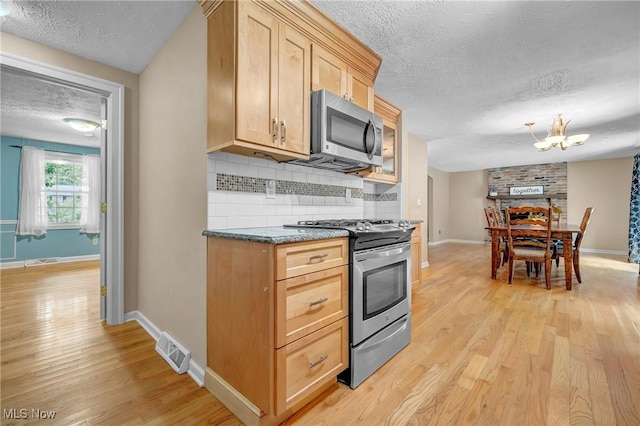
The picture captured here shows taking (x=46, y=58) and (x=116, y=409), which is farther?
(x=46, y=58)

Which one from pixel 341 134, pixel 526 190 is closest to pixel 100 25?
pixel 341 134

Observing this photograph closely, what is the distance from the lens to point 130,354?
1.99m

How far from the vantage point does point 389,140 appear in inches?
135

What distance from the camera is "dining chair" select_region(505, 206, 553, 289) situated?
366 centimetres

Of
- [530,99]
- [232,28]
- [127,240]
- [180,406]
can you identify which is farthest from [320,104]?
[530,99]

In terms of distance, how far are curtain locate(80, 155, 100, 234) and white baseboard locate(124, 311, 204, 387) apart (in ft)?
13.9

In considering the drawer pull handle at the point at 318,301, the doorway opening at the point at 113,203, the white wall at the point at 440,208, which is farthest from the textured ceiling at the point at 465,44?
the white wall at the point at 440,208

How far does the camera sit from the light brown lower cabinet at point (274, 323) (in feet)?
4.09

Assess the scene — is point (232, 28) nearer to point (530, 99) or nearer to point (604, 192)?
point (530, 99)

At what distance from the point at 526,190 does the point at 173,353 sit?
9523 millimetres

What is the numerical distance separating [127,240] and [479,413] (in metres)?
3.03

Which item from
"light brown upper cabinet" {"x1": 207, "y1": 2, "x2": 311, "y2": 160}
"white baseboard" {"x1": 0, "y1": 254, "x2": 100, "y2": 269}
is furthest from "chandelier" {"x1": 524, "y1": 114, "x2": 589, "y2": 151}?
"white baseboard" {"x1": 0, "y1": 254, "x2": 100, "y2": 269}

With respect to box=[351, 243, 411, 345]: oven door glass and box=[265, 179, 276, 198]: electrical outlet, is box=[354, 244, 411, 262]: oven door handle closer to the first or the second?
box=[351, 243, 411, 345]: oven door glass

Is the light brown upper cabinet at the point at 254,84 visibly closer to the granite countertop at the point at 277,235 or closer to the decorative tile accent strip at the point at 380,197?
the granite countertop at the point at 277,235
